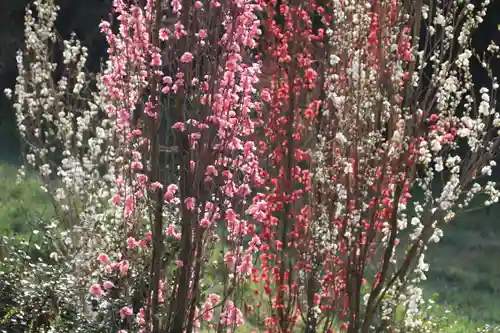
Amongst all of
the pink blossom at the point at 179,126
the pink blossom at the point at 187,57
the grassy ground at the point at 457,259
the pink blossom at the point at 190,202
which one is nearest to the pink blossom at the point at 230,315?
the pink blossom at the point at 190,202

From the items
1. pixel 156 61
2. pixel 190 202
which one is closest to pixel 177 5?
pixel 156 61

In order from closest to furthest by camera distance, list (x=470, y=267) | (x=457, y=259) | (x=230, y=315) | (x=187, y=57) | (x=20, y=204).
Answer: (x=187, y=57) < (x=230, y=315) < (x=20, y=204) < (x=470, y=267) < (x=457, y=259)

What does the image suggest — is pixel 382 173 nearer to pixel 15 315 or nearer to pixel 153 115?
pixel 153 115

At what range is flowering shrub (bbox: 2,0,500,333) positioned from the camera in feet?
11.5

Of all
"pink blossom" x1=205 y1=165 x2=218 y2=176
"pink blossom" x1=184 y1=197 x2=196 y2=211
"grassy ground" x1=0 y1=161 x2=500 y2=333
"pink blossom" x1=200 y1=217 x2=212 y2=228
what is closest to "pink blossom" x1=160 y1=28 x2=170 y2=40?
"pink blossom" x1=205 y1=165 x2=218 y2=176

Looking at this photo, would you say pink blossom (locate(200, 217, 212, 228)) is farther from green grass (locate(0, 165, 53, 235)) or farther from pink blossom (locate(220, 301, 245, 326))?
green grass (locate(0, 165, 53, 235))

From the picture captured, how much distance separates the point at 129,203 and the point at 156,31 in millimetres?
854

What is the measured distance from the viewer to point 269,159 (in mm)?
5820

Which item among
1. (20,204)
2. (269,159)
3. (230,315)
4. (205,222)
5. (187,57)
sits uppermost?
(20,204)

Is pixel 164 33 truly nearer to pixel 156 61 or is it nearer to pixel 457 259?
pixel 156 61

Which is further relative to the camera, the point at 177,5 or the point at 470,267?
the point at 470,267

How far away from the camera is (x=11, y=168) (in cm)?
1101

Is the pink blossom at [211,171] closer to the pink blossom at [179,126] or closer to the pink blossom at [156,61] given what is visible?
the pink blossom at [179,126]

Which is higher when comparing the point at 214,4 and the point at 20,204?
the point at 20,204
